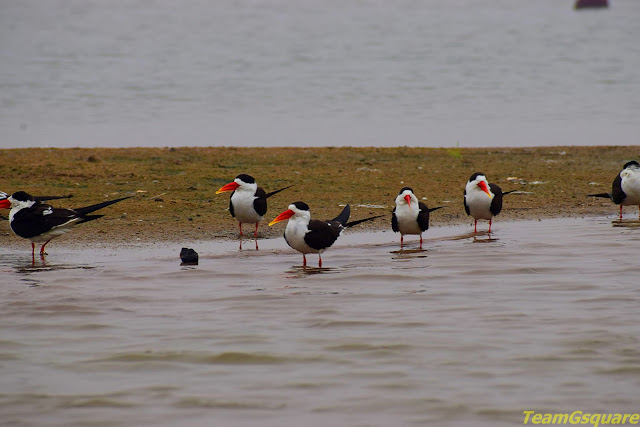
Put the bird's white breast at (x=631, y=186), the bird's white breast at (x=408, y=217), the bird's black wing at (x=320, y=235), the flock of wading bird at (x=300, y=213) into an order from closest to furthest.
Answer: the bird's black wing at (x=320, y=235), the flock of wading bird at (x=300, y=213), the bird's white breast at (x=408, y=217), the bird's white breast at (x=631, y=186)

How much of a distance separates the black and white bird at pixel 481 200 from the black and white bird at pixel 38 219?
4.49 meters

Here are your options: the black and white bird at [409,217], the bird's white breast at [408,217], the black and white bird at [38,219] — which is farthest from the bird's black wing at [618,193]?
the black and white bird at [38,219]

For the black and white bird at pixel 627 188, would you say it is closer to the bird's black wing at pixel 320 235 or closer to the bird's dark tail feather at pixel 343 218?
the bird's dark tail feather at pixel 343 218

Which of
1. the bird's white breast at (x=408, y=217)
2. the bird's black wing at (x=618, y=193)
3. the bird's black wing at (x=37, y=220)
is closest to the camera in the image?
the bird's black wing at (x=37, y=220)

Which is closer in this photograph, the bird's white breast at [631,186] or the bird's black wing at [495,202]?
the bird's black wing at [495,202]

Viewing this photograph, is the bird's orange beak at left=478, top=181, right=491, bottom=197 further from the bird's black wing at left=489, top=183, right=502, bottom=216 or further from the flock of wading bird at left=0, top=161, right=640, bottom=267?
the bird's black wing at left=489, top=183, right=502, bottom=216

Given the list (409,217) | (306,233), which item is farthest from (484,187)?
(306,233)

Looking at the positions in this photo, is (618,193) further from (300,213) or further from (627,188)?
(300,213)

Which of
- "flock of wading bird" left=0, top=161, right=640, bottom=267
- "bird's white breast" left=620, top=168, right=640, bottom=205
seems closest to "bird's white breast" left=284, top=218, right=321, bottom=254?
"flock of wading bird" left=0, top=161, right=640, bottom=267

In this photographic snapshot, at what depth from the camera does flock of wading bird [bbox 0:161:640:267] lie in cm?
923

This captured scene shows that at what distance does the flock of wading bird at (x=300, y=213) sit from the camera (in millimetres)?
9227

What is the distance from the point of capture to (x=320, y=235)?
910 centimetres
